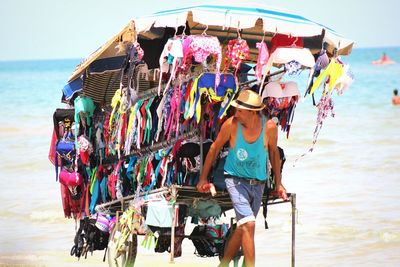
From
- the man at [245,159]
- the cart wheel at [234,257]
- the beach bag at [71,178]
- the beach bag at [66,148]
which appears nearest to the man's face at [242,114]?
the man at [245,159]

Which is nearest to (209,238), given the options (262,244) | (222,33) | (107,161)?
(107,161)

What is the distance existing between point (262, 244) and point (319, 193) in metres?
3.92

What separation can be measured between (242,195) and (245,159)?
0.26 meters

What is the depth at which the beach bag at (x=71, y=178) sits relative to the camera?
10.5 meters

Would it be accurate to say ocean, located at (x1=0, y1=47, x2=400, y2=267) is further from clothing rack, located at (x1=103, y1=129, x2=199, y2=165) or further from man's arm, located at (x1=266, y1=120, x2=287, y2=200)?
clothing rack, located at (x1=103, y1=129, x2=199, y2=165)

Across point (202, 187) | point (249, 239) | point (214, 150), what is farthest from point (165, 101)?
point (249, 239)

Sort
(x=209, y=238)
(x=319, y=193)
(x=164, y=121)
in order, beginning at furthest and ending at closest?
(x=319, y=193), (x=209, y=238), (x=164, y=121)

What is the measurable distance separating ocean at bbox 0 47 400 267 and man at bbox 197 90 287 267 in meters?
0.71

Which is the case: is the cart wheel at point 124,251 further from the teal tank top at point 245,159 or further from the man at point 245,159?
the teal tank top at point 245,159

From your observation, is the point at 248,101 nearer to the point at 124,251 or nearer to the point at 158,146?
the point at 158,146

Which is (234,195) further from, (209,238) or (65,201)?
(65,201)

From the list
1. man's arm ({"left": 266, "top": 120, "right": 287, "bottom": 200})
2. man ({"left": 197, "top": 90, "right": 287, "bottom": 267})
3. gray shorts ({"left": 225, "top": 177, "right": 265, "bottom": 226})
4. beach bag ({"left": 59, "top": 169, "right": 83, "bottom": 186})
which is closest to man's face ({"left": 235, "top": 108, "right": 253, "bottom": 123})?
man ({"left": 197, "top": 90, "right": 287, "bottom": 267})

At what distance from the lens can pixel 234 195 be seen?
8750 mm

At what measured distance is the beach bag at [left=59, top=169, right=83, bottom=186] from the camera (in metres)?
10.5
